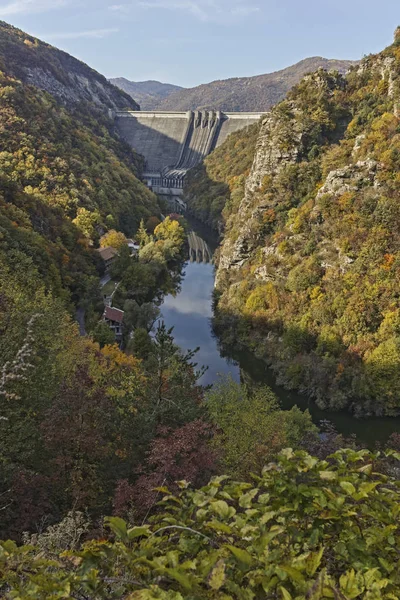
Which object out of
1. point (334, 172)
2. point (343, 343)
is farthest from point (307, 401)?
point (334, 172)

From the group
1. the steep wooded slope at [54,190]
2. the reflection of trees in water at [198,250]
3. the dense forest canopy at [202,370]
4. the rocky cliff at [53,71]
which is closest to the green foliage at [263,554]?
the dense forest canopy at [202,370]

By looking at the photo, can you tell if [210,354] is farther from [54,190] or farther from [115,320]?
[54,190]

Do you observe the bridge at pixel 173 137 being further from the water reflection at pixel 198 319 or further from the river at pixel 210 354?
the water reflection at pixel 198 319

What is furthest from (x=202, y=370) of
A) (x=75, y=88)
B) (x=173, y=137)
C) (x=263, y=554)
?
(x=75, y=88)

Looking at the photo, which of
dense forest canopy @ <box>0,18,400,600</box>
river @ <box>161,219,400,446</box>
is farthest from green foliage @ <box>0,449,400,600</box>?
river @ <box>161,219,400,446</box>

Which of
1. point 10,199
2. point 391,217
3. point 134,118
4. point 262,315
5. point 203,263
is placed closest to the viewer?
point 391,217

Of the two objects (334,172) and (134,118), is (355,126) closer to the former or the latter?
(334,172)

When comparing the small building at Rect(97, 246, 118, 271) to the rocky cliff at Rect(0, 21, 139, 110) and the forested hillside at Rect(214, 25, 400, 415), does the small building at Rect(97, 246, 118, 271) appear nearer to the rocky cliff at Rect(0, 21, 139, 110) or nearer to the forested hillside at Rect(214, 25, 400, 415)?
the forested hillside at Rect(214, 25, 400, 415)
